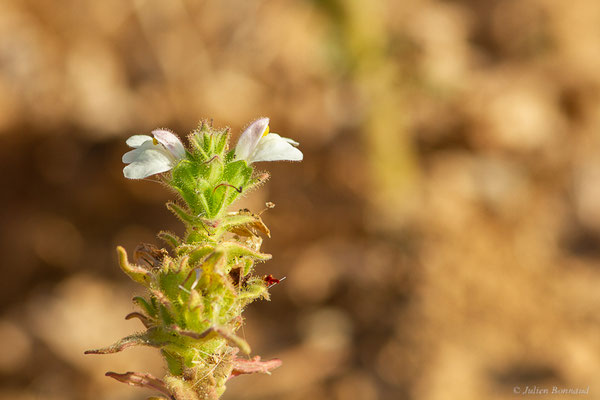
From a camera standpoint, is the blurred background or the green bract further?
the blurred background

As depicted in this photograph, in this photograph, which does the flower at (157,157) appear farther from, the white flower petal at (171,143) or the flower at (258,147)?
the flower at (258,147)

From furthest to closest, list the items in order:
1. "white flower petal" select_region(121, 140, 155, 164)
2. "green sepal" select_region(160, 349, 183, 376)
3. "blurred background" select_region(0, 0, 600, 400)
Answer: "blurred background" select_region(0, 0, 600, 400) < "white flower petal" select_region(121, 140, 155, 164) < "green sepal" select_region(160, 349, 183, 376)

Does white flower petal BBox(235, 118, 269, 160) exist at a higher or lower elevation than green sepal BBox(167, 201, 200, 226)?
higher

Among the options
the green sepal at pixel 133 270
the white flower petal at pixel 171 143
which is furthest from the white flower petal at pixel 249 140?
the green sepal at pixel 133 270

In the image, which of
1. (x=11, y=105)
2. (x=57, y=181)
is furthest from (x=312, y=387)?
(x=11, y=105)

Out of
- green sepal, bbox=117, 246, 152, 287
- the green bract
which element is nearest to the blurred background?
the green bract

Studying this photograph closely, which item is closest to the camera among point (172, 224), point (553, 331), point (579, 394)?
point (579, 394)

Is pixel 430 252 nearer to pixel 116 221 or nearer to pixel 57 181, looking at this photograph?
pixel 116 221

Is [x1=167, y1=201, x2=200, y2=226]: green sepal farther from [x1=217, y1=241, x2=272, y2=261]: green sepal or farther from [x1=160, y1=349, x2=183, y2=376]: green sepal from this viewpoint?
[x1=160, y1=349, x2=183, y2=376]: green sepal
